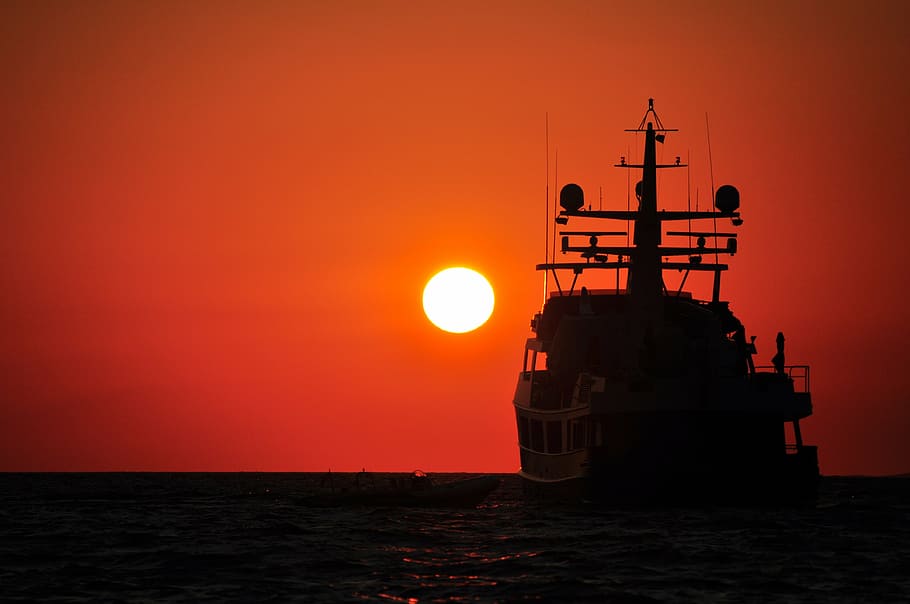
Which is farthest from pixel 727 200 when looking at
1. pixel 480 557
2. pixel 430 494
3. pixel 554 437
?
pixel 480 557

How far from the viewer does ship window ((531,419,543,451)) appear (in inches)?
2781

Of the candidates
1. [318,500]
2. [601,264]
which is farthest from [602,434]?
[318,500]

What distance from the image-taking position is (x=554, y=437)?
221 ft

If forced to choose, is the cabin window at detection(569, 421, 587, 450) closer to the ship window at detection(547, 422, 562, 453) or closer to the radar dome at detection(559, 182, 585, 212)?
the ship window at detection(547, 422, 562, 453)

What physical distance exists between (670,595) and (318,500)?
46174 millimetres

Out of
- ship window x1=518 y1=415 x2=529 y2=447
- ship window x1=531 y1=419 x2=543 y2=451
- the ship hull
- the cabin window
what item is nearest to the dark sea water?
the ship hull

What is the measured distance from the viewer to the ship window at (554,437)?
217ft

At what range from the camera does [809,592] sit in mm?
35375

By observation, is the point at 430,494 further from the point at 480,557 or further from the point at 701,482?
the point at 480,557

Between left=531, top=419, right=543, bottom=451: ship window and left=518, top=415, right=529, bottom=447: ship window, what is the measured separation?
2.22m

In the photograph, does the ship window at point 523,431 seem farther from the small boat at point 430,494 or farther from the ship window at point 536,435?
the small boat at point 430,494

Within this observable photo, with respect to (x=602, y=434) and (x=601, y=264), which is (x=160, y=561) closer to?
(x=602, y=434)

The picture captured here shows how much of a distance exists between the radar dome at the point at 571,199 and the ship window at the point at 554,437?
11.9 m

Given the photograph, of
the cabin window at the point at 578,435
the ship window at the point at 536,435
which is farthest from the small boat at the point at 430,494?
the cabin window at the point at 578,435
